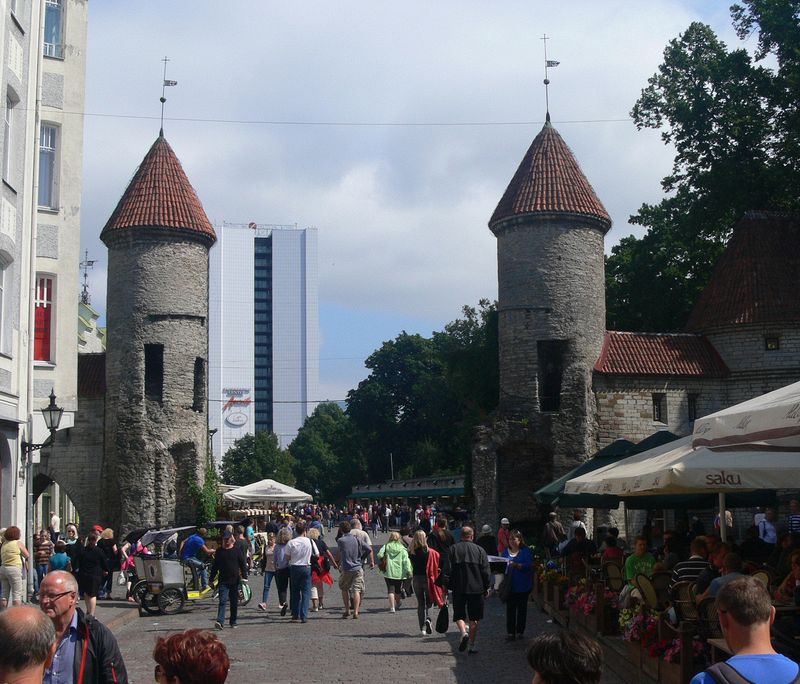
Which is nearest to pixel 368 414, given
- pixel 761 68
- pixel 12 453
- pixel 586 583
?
pixel 761 68

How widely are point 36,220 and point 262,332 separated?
125 metres

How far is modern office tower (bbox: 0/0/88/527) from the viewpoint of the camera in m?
20.0

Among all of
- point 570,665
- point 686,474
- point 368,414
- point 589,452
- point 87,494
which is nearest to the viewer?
point 570,665

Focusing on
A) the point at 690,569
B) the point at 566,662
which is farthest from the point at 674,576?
the point at 566,662

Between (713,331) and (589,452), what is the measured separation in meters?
6.08

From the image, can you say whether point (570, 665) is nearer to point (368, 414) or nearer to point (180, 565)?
point (180, 565)

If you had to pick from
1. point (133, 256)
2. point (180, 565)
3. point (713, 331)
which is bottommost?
point (180, 565)

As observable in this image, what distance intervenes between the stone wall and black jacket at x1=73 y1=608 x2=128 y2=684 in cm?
3045

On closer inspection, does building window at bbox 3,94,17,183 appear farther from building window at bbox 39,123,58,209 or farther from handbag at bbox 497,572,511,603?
handbag at bbox 497,572,511,603

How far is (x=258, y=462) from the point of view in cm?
9638

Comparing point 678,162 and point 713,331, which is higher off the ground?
point 678,162

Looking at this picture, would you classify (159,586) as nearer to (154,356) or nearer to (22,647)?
(22,647)

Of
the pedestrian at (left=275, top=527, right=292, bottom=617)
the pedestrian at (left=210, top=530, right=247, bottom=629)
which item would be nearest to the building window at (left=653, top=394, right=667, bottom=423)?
the pedestrian at (left=275, top=527, right=292, bottom=617)

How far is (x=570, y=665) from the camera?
143 inches
